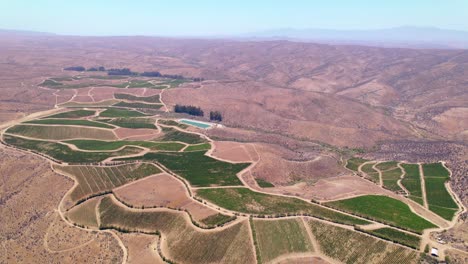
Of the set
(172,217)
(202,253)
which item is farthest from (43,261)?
(202,253)

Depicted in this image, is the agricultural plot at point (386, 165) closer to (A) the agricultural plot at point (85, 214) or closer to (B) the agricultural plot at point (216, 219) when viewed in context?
(B) the agricultural plot at point (216, 219)

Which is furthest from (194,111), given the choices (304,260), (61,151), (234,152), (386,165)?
(304,260)

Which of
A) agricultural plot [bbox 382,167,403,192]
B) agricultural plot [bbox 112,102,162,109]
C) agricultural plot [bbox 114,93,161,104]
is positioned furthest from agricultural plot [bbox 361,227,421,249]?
agricultural plot [bbox 114,93,161,104]

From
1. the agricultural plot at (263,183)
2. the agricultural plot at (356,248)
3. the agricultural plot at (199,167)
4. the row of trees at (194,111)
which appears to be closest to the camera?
the agricultural plot at (356,248)

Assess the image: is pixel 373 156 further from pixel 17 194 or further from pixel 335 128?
pixel 17 194

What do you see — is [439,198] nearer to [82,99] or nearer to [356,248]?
[356,248]

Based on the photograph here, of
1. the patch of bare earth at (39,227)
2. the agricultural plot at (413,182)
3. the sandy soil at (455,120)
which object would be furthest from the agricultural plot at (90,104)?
the sandy soil at (455,120)
